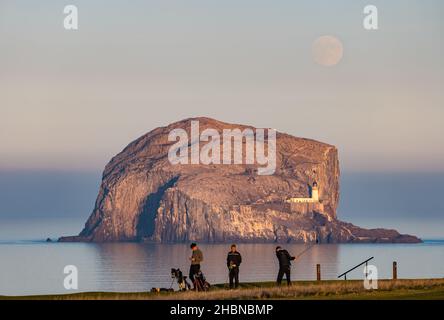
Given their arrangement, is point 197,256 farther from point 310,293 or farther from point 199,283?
point 310,293

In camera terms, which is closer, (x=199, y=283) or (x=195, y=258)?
(x=195, y=258)

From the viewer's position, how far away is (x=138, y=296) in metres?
53.5

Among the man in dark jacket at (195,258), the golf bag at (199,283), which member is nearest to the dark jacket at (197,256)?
the man in dark jacket at (195,258)

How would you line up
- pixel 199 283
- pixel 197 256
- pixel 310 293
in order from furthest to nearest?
pixel 199 283 < pixel 197 256 < pixel 310 293

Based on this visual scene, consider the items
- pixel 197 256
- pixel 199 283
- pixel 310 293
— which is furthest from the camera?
pixel 199 283

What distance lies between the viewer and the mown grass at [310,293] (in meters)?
51.1

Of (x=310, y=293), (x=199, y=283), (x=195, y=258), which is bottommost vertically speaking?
(x=310, y=293)

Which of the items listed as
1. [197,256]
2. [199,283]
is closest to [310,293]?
[197,256]

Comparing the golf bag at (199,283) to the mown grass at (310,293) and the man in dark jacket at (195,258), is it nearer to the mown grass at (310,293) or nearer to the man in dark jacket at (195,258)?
the man in dark jacket at (195,258)

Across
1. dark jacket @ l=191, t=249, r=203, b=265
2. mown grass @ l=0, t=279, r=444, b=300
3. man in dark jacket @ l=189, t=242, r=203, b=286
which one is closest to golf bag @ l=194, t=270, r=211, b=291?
man in dark jacket @ l=189, t=242, r=203, b=286

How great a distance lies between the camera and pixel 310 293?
52.8 meters
